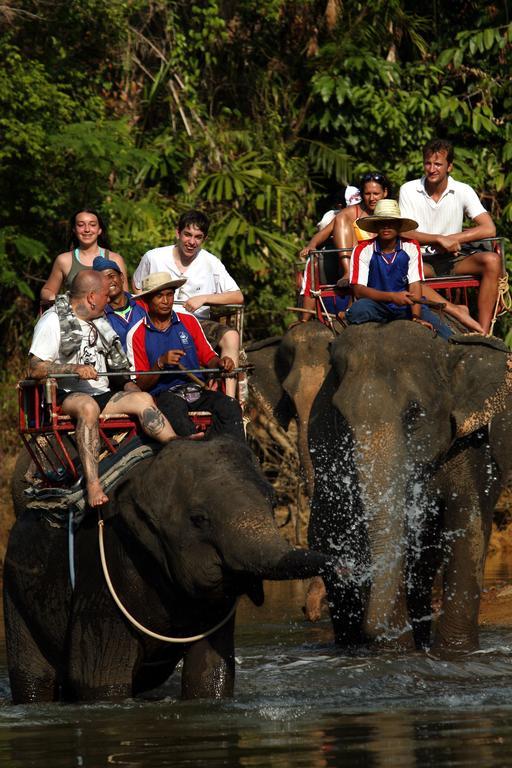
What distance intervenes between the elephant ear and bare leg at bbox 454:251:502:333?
2.88 feet

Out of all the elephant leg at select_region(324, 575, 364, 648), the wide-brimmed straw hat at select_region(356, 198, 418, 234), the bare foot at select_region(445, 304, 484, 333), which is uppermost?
the wide-brimmed straw hat at select_region(356, 198, 418, 234)

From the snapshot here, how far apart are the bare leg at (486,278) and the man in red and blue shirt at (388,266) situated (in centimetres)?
112

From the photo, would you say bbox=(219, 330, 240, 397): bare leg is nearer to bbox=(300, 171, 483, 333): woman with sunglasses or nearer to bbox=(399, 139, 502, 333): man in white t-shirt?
bbox=(300, 171, 483, 333): woman with sunglasses

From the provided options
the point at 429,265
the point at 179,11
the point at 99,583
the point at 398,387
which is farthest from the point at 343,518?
the point at 179,11

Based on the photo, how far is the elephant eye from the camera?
24.6ft

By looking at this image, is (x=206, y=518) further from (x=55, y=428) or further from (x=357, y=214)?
(x=357, y=214)

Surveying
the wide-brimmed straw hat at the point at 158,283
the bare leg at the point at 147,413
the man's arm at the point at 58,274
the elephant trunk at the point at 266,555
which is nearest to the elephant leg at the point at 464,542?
the man's arm at the point at 58,274

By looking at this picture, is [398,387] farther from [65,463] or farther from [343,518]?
[65,463]

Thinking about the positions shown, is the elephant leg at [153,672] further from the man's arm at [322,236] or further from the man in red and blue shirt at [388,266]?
the man's arm at [322,236]

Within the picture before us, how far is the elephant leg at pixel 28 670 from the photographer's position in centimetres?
858

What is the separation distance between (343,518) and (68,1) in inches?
276

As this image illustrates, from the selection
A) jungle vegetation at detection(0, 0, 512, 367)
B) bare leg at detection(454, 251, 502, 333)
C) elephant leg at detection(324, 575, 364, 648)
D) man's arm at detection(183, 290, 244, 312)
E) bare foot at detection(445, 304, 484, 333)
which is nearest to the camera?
elephant leg at detection(324, 575, 364, 648)

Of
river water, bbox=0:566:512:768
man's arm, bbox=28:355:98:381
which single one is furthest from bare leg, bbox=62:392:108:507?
river water, bbox=0:566:512:768

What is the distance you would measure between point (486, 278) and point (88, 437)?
14.9ft
